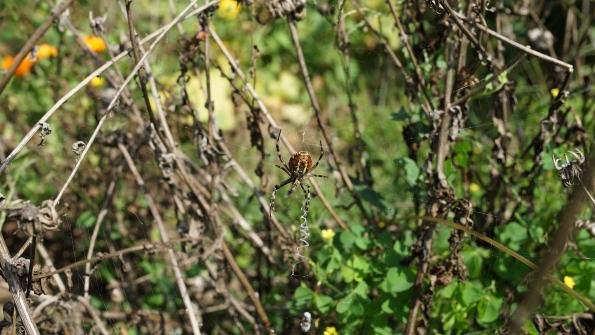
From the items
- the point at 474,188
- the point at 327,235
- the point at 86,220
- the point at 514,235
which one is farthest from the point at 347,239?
the point at 86,220

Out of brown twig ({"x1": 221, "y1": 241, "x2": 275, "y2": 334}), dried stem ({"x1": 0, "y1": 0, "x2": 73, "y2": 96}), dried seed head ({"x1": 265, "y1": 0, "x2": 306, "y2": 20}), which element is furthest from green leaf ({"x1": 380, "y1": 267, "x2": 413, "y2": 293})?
dried stem ({"x1": 0, "y1": 0, "x2": 73, "y2": 96})

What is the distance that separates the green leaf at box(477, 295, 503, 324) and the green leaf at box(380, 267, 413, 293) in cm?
18

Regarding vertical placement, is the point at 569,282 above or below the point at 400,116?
below

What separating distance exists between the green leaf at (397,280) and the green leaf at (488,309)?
0.58 ft

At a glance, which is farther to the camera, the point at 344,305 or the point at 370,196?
the point at 370,196

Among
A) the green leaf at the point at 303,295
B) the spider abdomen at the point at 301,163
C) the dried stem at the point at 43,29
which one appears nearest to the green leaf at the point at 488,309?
the green leaf at the point at 303,295

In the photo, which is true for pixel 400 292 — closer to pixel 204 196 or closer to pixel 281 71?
pixel 204 196

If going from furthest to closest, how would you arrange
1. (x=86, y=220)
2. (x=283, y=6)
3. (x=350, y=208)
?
(x=86, y=220), (x=350, y=208), (x=283, y=6)

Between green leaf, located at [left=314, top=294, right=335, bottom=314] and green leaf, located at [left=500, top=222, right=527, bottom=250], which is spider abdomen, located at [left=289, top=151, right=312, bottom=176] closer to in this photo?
green leaf, located at [left=314, top=294, right=335, bottom=314]

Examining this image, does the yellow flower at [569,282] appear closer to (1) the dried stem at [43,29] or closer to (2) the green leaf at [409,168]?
(2) the green leaf at [409,168]

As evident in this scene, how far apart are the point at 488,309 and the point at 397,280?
219 millimetres

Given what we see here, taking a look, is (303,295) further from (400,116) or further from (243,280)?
(400,116)

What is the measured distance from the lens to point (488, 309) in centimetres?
166

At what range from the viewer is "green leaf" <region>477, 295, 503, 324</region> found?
5.42 feet
